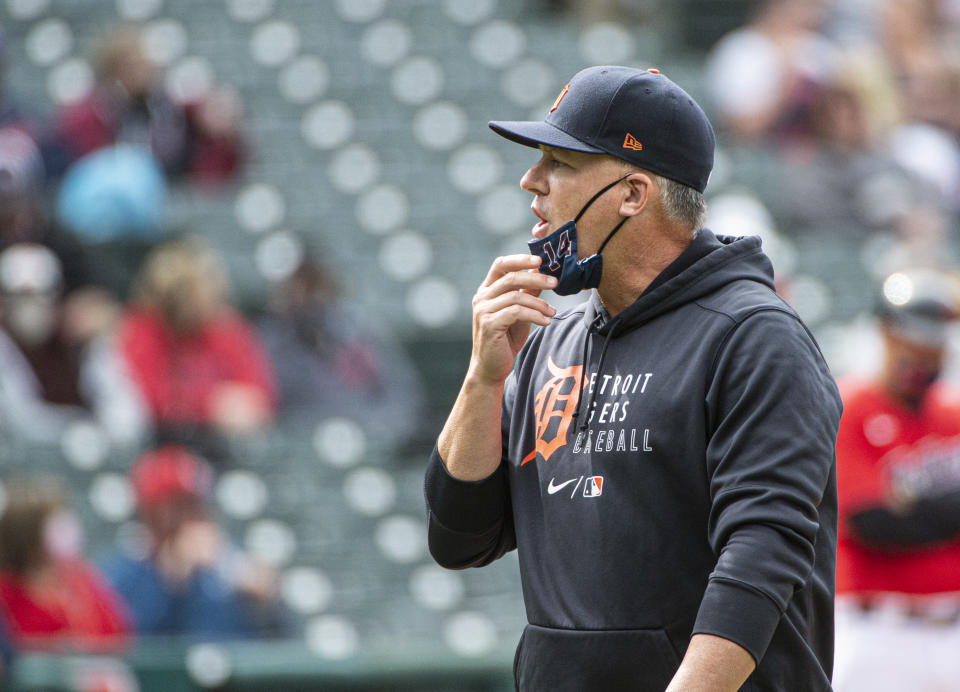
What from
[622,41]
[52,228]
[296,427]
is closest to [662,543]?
[296,427]

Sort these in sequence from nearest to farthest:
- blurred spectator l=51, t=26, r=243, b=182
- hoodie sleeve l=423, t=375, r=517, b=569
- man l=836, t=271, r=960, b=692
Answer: hoodie sleeve l=423, t=375, r=517, b=569, man l=836, t=271, r=960, b=692, blurred spectator l=51, t=26, r=243, b=182

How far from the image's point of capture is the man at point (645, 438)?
2.47 meters

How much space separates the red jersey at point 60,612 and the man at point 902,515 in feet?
11.0

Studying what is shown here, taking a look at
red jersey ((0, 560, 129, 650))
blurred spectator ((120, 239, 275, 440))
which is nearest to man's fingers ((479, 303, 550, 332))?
red jersey ((0, 560, 129, 650))

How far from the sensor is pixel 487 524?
300 cm

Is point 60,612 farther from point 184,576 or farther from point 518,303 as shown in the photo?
point 518,303

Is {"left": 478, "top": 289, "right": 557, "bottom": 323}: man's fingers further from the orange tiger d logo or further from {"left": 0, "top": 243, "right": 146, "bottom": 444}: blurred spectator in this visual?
{"left": 0, "top": 243, "right": 146, "bottom": 444}: blurred spectator

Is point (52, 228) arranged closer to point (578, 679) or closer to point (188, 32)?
point (188, 32)

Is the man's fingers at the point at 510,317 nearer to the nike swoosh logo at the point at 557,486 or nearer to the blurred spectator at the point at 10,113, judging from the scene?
the nike swoosh logo at the point at 557,486

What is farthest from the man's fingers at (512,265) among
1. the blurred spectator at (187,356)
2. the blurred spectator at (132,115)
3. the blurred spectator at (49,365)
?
the blurred spectator at (132,115)

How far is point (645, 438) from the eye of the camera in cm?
267

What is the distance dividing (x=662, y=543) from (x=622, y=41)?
1036cm

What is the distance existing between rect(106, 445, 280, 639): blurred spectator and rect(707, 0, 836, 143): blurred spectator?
591cm

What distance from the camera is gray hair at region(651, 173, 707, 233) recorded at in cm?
282
